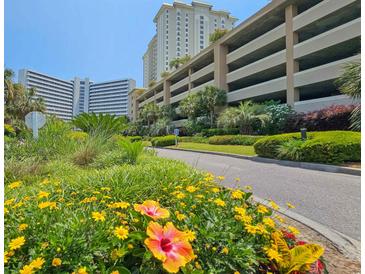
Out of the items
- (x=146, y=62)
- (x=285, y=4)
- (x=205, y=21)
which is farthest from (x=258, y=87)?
(x=146, y=62)

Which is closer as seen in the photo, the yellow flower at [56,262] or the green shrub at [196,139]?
the yellow flower at [56,262]

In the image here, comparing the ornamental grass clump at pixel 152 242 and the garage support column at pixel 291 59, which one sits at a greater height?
the garage support column at pixel 291 59

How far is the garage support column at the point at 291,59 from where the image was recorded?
27.1 m

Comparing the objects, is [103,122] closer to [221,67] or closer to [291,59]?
[291,59]

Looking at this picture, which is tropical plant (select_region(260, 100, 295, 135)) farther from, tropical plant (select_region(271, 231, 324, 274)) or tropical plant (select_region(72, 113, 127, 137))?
tropical plant (select_region(271, 231, 324, 274))

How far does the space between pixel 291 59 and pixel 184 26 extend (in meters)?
89.2

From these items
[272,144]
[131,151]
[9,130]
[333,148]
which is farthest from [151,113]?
[131,151]

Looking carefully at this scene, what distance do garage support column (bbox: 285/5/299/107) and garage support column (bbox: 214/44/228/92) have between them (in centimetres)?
1193

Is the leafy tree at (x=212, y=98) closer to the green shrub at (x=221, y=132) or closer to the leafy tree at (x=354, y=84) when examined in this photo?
the green shrub at (x=221, y=132)

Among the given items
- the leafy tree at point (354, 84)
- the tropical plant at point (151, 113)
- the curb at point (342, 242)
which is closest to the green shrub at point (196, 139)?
the leafy tree at point (354, 84)

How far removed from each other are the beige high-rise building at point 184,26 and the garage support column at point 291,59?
81564 mm

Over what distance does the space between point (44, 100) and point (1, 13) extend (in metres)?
56.8

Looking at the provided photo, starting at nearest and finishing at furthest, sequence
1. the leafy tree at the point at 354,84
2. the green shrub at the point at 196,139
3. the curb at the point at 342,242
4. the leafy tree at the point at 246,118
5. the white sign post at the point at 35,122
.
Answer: the curb at the point at 342,242, the white sign post at the point at 35,122, the leafy tree at the point at 354,84, the leafy tree at the point at 246,118, the green shrub at the point at 196,139

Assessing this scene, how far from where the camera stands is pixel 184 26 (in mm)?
106938
